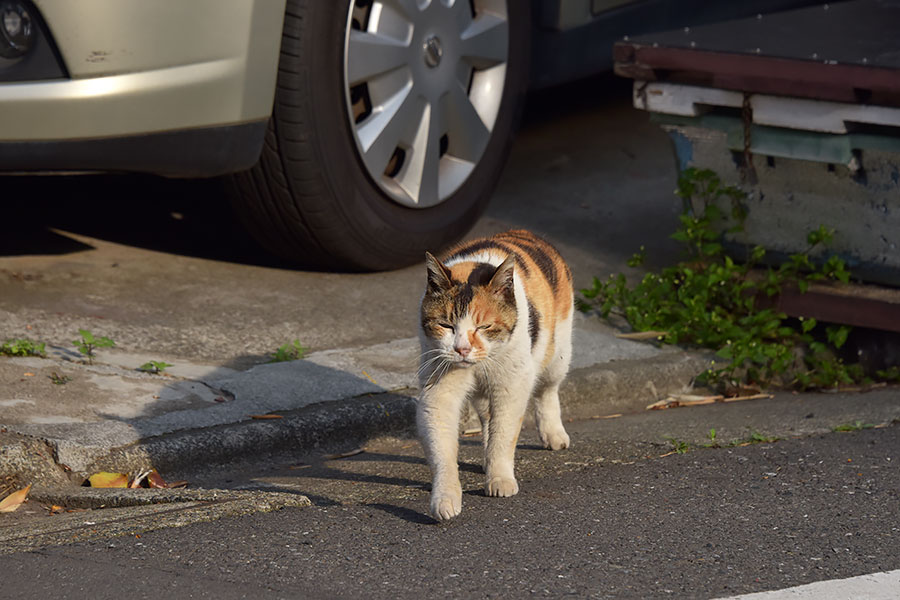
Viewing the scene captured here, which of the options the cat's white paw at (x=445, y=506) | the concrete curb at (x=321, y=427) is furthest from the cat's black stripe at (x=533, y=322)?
the concrete curb at (x=321, y=427)

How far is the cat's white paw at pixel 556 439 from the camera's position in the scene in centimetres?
397

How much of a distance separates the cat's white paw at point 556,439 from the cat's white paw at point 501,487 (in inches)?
20.6

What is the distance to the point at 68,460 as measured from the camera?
359 cm

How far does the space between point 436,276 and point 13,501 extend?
1.28m

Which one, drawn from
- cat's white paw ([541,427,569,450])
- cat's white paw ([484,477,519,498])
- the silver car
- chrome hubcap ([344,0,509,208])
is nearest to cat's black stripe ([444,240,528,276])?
cat's white paw ([541,427,569,450])

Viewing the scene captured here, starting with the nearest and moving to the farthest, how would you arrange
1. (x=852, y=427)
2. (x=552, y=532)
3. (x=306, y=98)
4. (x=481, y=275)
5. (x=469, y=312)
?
(x=552, y=532), (x=469, y=312), (x=481, y=275), (x=852, y=427), (x=306, y=98)

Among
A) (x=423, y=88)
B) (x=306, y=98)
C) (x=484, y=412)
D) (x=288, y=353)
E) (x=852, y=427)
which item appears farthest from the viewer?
(x=423, y=88)

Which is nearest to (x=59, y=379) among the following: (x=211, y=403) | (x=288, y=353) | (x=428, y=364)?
(x=211, y=403)

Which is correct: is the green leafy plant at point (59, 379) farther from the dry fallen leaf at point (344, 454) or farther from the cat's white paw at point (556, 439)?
the cat's white paw at point (556, 439)

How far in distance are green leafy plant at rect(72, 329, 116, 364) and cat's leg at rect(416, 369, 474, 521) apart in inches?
53.5

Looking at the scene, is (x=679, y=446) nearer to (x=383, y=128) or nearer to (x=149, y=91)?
(x=383, y=128)

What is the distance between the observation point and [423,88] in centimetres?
516

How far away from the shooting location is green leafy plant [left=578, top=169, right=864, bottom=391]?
488cm

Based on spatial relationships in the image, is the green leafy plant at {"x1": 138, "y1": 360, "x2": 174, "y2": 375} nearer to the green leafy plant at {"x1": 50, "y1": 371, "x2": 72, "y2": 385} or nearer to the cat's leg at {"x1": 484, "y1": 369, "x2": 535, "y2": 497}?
the green leafy plant at {"x1": 50, "y1": 371, "x2": 72, "y2": 385}
